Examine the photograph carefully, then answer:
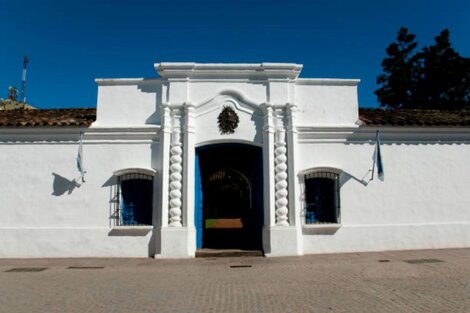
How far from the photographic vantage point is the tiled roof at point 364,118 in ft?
36.6

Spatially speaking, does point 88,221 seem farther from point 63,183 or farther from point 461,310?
point 461,310

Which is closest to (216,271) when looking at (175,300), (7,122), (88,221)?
(175,300)

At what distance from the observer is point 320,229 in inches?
424

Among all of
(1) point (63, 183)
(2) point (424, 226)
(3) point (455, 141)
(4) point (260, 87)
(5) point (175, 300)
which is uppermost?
(4) point (260, 87)

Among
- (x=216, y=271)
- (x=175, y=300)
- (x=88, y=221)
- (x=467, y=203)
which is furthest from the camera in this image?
(x=467, y=203)

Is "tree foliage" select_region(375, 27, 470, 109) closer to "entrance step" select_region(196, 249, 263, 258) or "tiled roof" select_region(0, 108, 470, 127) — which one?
"tiled roof" select_region(0, 108, 470, 127)

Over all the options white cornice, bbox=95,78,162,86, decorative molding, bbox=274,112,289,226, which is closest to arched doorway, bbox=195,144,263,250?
decorative molding, bbox=274,112,289,226

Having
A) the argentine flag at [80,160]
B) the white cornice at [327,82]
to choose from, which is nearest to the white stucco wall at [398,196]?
the white cornice at [327,82]

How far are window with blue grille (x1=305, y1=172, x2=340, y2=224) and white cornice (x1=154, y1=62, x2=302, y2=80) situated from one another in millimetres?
3164

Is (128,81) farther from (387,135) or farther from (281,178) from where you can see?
(387,135)

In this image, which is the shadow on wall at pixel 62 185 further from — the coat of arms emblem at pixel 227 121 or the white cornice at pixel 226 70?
the coat of arms emblem at pixel 227 121

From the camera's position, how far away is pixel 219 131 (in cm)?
1096

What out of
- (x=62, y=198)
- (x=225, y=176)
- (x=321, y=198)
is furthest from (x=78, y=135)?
(x=225, y=176)

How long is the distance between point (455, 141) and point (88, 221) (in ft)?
36.9
